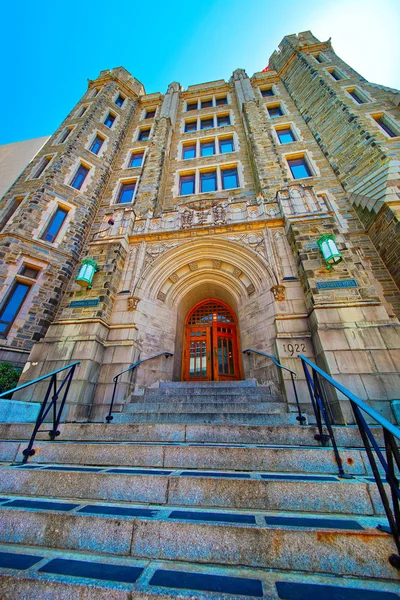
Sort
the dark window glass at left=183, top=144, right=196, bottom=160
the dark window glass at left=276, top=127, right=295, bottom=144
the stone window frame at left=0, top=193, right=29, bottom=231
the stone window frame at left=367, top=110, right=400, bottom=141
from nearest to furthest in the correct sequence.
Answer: the stone window frame at left=367, top=110, right=400, bottom=141
the stone window frame at left=0, top=193, right=29, bottom=231
the dark window glass at left=276, top=127, right=295, bottom=144
the dark window glass at left=183, top=144, right=196, bottom=160

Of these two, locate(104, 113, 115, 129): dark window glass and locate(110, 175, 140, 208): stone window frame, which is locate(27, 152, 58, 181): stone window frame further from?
locate(104, 113, 115, 129): dark window glass

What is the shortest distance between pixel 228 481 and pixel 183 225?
25.7 feet

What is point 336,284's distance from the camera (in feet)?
19.8

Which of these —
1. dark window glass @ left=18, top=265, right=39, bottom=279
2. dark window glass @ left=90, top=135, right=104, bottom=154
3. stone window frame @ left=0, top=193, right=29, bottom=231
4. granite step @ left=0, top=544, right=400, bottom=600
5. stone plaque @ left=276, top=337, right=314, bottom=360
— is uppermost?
dark window glass @ left=90, top=135, right=104, bottom=154

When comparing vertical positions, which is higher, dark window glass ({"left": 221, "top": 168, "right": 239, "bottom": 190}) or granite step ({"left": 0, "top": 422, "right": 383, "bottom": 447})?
dark window glass ({"left": 221, "top": 168, "right": 239, "bottom": 190})

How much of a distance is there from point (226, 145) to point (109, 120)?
8.07 m

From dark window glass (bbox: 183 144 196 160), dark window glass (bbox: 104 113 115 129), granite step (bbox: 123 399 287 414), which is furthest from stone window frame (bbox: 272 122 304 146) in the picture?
granite step (bbox: 123 399 287 414)

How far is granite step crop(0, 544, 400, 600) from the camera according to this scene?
114cm

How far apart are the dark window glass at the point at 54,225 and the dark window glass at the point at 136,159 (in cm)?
564

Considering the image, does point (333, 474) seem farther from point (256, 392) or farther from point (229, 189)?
point (229, 189)

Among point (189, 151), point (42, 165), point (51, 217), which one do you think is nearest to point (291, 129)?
point (189, 151)

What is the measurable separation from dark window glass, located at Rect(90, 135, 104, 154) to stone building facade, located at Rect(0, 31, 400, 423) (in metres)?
0.07

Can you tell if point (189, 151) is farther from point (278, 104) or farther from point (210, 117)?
point (278, 104)

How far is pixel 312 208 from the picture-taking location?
306 inches
